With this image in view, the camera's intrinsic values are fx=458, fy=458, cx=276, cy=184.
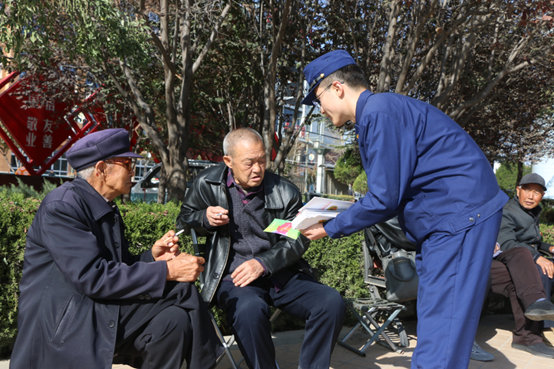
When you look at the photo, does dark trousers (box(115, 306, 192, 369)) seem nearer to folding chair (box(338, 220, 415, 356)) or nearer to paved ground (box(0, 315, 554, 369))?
paved ground (box(0, 315, 554, 369))

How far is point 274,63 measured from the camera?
771 centimetres

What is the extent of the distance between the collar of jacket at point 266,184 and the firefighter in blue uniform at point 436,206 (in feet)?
3.97

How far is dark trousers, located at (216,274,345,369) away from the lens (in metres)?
2.65

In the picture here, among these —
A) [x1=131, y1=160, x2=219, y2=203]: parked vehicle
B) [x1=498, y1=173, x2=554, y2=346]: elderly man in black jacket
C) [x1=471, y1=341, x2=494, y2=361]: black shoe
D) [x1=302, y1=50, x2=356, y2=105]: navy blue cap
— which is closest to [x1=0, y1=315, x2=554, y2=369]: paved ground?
[x1=471, y1=341, x2=494, y2=361]: black shoe

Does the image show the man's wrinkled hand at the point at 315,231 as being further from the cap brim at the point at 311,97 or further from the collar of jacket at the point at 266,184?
the collar of jacket at the point at 266,184

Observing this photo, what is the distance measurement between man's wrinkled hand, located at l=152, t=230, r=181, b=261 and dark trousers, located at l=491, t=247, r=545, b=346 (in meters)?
3.08

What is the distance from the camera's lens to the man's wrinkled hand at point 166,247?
2609 mm

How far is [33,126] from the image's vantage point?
15.3 metres

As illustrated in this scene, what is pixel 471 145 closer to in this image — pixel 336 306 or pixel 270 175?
pixel 336 306

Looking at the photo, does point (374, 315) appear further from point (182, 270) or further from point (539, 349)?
point (182, 270)

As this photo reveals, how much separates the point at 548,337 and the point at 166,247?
412cm

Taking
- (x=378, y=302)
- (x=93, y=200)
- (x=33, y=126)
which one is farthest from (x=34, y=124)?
(x=93, y=200)

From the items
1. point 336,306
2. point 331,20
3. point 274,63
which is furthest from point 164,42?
point 336,306

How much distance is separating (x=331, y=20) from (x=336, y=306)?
7.91 meters
